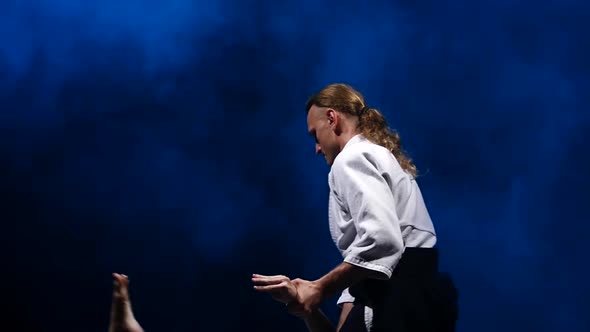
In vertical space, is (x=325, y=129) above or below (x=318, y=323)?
above

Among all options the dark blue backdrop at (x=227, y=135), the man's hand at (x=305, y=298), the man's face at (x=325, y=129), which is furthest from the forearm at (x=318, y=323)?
the dark blue backdrop at (x=227, y=135)

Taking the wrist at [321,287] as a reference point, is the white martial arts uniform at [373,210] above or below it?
above

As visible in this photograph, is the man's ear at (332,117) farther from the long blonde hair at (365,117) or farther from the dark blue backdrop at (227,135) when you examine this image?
the dark blue backdrop at (227,135)

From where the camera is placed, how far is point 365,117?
1658mm

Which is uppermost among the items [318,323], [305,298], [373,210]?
[373,210]

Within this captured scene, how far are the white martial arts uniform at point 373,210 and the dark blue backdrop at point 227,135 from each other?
2372 millimetres

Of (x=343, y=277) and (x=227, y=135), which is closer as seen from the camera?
(x=343, y=277)

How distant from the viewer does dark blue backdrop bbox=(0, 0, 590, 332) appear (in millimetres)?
3812

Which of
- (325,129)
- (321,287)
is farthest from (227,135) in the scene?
(321,287)

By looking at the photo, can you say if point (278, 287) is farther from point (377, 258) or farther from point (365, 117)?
point (365, 117)

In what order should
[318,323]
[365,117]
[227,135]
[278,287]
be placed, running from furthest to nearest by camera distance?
1. [227,135]
2. [365,117]
3. [318,323]
4. [278,287]

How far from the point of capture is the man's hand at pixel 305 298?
1326 millimetres

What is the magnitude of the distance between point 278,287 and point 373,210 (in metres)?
0.25

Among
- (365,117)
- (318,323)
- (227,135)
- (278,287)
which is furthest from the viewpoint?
(227,135)
